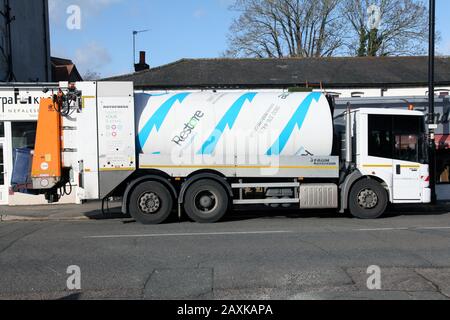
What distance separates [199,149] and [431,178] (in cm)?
756

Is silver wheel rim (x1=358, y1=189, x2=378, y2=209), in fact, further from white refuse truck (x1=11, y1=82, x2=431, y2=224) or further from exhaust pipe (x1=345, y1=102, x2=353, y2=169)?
exhaust pipe (x1=345, y1=102, x2=353, y2=169)

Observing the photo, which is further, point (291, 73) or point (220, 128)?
point (291, 73)

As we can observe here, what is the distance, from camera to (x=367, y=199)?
1229cm

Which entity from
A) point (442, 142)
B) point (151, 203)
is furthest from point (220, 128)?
point (442, 142)

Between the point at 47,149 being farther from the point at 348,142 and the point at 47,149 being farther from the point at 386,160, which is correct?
the point at 386,160

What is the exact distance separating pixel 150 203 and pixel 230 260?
4.80 m

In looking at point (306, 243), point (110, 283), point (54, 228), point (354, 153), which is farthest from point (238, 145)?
point (110, 283)

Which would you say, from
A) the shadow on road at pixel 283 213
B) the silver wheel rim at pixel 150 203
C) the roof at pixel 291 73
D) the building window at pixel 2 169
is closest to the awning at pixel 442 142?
the shadow on road at pixel 283 213

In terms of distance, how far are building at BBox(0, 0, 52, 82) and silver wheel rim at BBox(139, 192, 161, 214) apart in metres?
11.4

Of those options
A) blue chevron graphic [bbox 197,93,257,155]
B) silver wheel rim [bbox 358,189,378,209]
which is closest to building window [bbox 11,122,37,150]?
blue chevron graphic [bbox 197,93,257,155]

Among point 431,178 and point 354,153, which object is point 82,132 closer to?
point 354,153

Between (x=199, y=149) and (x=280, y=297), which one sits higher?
(x=199, y=149)

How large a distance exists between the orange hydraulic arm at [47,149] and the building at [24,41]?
933cm

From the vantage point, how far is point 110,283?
247 inches
